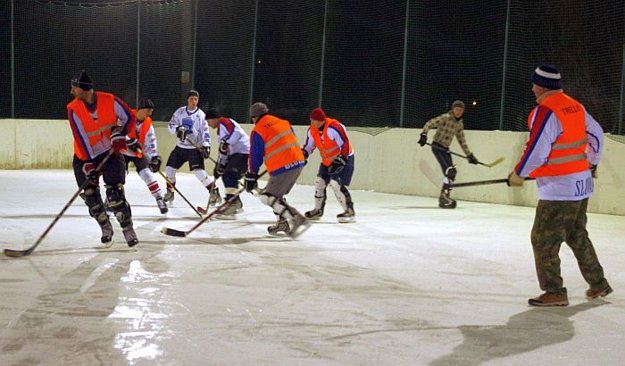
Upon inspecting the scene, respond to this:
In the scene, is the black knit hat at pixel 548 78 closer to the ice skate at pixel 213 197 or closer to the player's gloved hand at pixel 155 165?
the player's gloved hand at pixel 155 165

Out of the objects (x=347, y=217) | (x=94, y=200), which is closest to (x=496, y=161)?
(x=347, y=217)

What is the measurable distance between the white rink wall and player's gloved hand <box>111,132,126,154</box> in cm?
672

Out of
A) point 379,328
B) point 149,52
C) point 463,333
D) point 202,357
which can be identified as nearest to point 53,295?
point 202,357

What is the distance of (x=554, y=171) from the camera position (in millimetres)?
4871

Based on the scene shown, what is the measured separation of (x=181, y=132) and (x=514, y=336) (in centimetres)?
681

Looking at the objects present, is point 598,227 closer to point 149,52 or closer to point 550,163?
point 550,163

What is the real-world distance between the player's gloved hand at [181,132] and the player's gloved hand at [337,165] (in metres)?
2.08

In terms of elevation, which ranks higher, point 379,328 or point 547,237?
point 547,237

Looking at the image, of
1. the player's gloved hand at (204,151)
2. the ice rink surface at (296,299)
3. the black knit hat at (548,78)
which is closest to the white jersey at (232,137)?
the player's gloved hand at (204,151)

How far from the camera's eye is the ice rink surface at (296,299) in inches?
151

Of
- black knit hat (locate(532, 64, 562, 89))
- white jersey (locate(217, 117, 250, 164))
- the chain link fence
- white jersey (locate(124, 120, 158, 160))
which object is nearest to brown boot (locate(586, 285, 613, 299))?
black knit hat (locate(532, 64, 562, 89))

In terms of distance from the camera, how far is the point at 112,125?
659 centimetres

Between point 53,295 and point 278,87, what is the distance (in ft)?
41.8

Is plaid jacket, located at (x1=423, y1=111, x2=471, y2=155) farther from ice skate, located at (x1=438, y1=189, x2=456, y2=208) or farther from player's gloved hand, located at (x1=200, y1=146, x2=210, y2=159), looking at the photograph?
player's gloved hand, located at (x1=200, y1=146, x2=210, y2=159)
